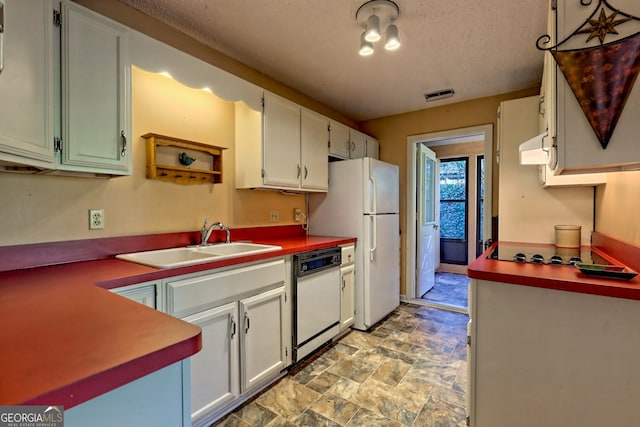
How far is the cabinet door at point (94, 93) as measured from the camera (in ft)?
4.37

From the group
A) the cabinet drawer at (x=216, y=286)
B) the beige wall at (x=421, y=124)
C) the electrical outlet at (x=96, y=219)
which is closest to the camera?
the cabinet drawer at (x=216, y=286)

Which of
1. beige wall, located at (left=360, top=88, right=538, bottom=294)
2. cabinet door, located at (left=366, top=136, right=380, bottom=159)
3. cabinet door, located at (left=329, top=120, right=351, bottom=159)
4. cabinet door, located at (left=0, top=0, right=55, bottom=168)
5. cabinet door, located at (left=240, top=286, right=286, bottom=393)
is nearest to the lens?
cabinet door, located at (left=0, top=0, right=55, bottom=168)

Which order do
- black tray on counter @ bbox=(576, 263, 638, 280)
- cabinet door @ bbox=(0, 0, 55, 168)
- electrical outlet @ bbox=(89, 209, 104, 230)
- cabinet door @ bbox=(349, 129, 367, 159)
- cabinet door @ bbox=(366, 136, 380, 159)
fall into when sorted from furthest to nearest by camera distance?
cabinet door @ bbox=(366, 136, 380, 159), cabinet door @ bbox=(349, 129, 367, 159), electrical outlet @ bbox=(89, 209, 104, 230), black tray on counter @ bbox=(576, 263, 638, 280), cabinet door @ bbox=(0, 0, 55, 168)

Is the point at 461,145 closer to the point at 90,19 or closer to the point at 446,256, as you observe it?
the point at 446,256

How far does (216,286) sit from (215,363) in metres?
0.42

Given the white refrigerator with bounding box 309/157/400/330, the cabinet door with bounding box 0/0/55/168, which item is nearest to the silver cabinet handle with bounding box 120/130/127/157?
the cabinet door with bounding box 0/0/55/168

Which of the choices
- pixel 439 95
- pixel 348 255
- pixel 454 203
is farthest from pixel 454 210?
pixel 348 255

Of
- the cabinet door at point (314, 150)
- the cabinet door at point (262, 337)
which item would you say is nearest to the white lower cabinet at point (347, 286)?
the cabinet door at point (314, 150)

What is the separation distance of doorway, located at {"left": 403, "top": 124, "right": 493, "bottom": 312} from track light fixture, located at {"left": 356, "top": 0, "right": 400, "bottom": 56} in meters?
1.88

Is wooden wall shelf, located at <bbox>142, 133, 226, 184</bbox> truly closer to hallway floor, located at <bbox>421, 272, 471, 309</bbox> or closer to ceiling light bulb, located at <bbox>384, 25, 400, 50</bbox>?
ceiling light bulb, located at <bbox>384, 25, 400, 50</bbox>

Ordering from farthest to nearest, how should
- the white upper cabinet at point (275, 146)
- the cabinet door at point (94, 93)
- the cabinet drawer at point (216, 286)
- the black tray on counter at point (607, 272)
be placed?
the white upper cabinet at point (275, 146), the cabinet drawer at point (216, 286), the cabinet door at point (94, 93), the black tray on counter at point (607, 272)

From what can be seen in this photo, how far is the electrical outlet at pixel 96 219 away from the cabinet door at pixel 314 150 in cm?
150

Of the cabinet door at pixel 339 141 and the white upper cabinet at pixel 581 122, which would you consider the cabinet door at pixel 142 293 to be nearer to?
the white upper cabinet at pixel 581 122

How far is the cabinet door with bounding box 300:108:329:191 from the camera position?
2.69m
